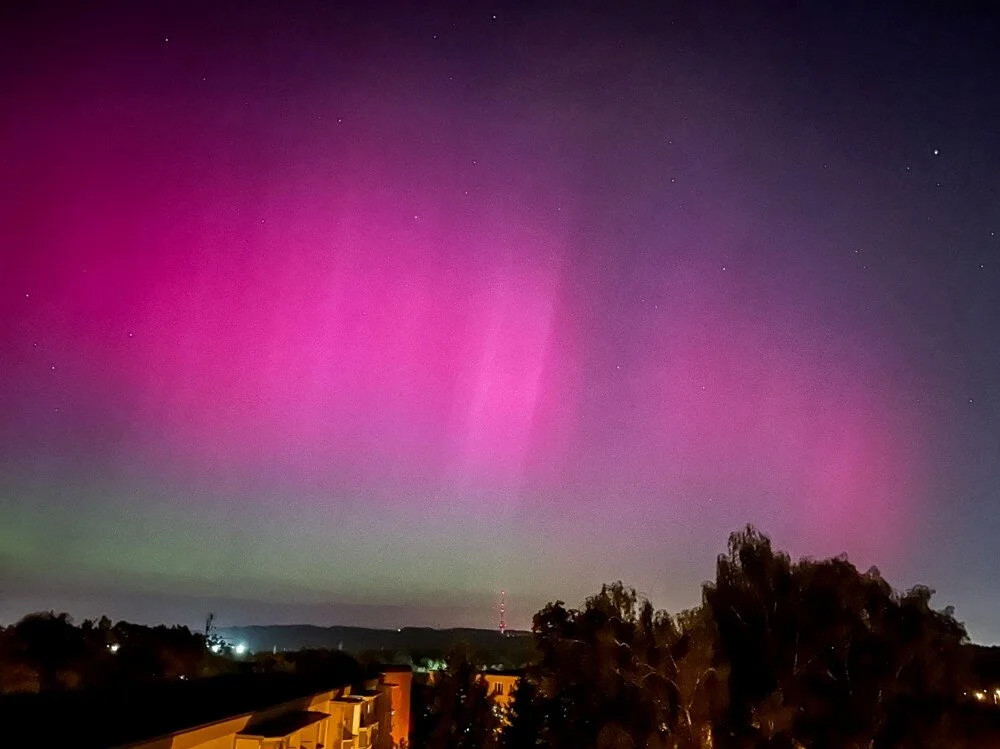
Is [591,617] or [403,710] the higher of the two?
[591,617]

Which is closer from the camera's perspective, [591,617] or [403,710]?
[591,617]

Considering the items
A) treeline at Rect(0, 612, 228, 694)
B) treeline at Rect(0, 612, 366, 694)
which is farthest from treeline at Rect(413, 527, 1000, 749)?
treeline at Rect(0, 612, 228, 694)

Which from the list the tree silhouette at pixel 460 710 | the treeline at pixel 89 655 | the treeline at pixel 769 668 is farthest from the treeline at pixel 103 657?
the treeline at pixel 769 668

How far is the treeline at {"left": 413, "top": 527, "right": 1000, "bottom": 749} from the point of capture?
1794 cm

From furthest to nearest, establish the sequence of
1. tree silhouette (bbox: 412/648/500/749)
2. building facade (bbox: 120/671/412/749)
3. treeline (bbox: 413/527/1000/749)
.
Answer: tree silhouette (bbox: 412/648/500/749) → treeline (bbox: 413/527/1000/749) → building facade (bbox: 120/671/412/749)

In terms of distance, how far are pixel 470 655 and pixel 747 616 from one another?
15094 mm

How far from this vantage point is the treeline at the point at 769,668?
58.9 feet

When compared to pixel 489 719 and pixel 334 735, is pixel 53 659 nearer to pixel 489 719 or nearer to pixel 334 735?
pixel 489 719

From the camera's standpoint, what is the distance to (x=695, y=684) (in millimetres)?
18547

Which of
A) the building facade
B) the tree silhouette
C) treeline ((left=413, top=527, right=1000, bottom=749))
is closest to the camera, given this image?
the building facade

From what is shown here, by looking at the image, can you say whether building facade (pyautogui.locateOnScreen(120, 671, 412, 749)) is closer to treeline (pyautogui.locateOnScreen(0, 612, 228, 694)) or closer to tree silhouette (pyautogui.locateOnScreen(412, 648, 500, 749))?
tree silhouette (pyautogui.locateOnScreen(412, 648, 500, 749))

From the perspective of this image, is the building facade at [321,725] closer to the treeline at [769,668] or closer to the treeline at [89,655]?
the treeline at [769,668]

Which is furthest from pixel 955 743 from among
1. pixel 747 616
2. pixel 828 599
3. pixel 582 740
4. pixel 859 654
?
pixel 582 740

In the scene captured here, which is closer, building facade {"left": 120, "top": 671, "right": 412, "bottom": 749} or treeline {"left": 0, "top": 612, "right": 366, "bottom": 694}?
building facade {"left": 120, "top": 671, "right": 412, "bottom": 749}
